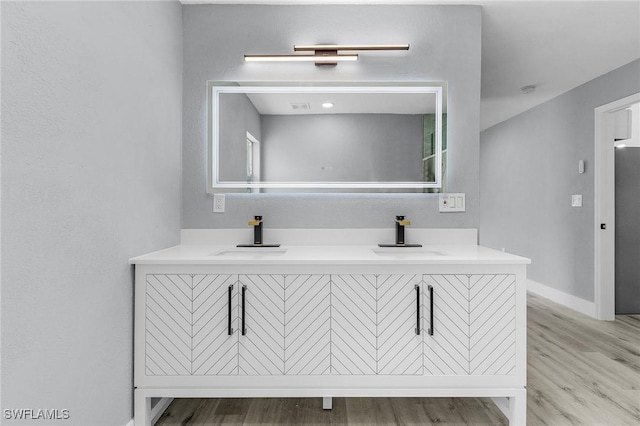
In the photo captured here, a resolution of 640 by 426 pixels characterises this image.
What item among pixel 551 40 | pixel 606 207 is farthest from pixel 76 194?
pixel 606 207

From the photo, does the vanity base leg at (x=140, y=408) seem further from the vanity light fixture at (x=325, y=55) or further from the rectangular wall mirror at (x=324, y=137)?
the vanity light fixture at (x=325, y=55)

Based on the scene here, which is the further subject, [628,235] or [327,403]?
[628,235]

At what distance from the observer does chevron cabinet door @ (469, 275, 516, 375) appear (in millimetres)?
1639

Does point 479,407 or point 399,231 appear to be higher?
point 399,231

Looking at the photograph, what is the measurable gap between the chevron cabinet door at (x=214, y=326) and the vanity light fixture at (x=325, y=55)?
1.28 metres

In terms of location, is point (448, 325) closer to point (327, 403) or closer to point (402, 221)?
point (402, 221)

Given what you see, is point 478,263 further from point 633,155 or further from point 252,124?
point 633,155

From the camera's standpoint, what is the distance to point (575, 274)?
12.5 ft

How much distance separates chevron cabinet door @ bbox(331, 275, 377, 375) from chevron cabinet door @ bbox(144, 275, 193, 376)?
64cm

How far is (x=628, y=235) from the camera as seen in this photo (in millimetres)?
3615

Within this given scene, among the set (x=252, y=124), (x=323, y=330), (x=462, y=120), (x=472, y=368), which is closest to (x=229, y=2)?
(x=252, y=124)

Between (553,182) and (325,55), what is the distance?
11.0ft

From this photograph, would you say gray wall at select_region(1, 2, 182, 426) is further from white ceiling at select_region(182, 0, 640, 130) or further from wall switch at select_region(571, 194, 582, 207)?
wall switch at select_region(571, 194, 582, 207)

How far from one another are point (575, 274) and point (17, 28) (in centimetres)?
456
